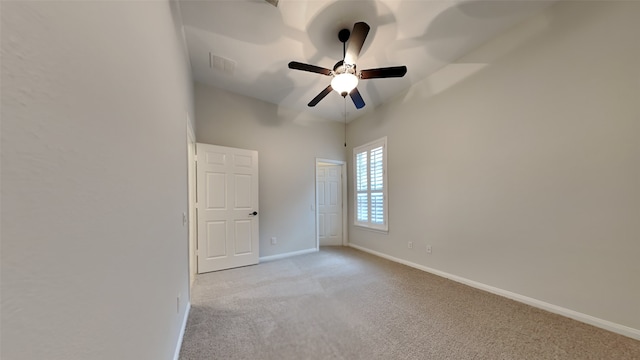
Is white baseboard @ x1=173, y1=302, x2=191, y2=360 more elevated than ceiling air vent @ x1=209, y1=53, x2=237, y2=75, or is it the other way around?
ceiling air vent @ x1=209, y1=53, x2=237, y2=75

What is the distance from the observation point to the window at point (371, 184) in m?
4.02

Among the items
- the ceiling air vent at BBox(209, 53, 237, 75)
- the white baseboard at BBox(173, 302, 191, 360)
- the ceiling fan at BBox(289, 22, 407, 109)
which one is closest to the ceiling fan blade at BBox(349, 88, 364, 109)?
the ceiling fan at BBox(289, 22, 407, 109)

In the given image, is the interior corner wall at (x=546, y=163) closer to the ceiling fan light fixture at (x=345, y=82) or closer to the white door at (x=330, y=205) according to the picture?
the ceiling fan light fixture at (x=345, y=82)

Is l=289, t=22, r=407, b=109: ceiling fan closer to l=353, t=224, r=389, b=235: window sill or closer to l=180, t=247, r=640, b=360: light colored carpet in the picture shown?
l=180, t=247, r=640, b=360: light colored carpet

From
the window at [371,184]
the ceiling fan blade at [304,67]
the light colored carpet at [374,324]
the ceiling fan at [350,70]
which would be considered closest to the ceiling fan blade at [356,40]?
the ceiling fan at [350,70]

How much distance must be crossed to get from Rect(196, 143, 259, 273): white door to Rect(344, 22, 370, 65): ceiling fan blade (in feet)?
7.33

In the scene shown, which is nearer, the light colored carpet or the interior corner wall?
the light colored carpet

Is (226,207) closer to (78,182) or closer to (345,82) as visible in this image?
(345,82)

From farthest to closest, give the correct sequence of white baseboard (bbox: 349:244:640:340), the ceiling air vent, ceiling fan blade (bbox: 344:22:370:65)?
the ceiling air vent < ceiling fan blade (bbox: 344:22:370:65) < white baseboard (bbox: 349:244:640:340)

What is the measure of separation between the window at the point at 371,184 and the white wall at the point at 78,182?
3518mm

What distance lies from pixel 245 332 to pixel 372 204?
120 inches

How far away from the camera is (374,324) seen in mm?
1964

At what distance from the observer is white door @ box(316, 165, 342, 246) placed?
503cm

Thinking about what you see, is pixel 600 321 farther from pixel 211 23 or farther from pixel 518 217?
pixel 211 23
